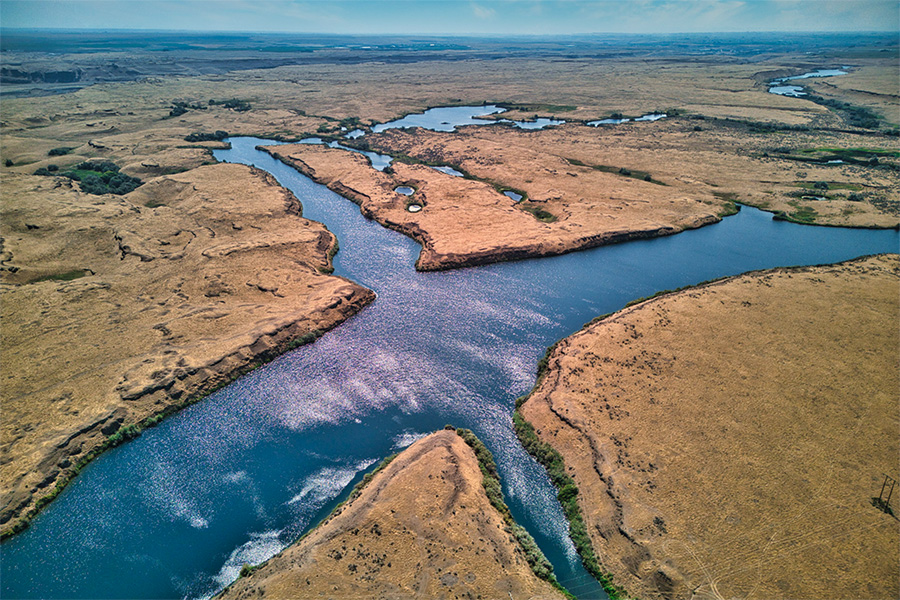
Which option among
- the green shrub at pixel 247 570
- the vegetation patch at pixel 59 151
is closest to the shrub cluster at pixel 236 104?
the vegetation patch at pixel 59 151

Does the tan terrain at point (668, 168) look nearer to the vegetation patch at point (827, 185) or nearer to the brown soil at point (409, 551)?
the vegetation patch at point (827, 185)

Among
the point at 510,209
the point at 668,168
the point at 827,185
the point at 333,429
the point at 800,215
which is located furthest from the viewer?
the point at 668,168

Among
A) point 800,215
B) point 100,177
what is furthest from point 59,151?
point 800,215

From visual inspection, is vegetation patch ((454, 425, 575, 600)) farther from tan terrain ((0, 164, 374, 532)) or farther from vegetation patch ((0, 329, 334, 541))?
tan terrain ((0, 164, 374, 532))

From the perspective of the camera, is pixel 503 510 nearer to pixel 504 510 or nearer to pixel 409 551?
pixel 504 510

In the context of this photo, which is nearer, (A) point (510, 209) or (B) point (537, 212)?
(A) point (510, 209)

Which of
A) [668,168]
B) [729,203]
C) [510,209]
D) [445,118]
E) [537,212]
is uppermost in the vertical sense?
[445,118]

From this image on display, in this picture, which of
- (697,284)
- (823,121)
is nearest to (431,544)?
(697,284)
